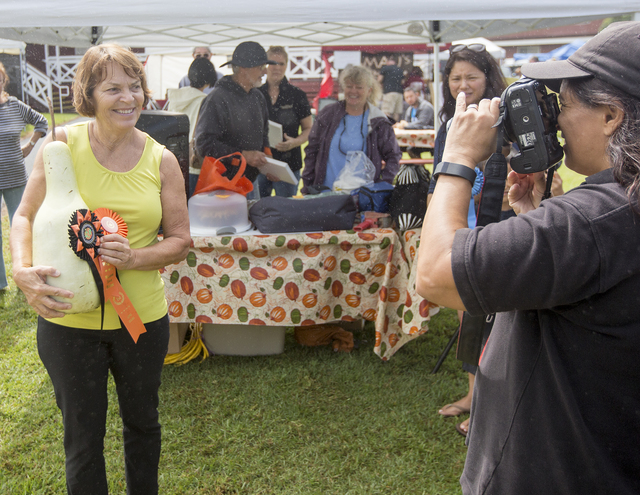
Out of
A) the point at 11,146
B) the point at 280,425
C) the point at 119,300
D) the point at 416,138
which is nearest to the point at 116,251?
the point at 119,300

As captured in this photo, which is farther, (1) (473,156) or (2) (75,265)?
(2) (75,265)

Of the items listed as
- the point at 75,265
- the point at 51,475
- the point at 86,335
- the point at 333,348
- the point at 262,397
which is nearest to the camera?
the point at 75,265

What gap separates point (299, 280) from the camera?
10.7ft

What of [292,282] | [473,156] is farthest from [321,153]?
[473,156]

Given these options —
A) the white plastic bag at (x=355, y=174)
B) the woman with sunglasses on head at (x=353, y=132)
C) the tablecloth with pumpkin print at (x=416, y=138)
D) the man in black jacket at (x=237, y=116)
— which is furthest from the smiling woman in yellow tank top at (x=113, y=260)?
the tablecloth with pumpkin print at (x=416, y=138)

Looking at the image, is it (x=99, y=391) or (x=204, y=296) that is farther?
(x=204, y=296)

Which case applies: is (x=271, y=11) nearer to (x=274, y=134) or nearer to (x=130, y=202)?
(x=130, y=202)

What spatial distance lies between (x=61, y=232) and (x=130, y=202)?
265 mm

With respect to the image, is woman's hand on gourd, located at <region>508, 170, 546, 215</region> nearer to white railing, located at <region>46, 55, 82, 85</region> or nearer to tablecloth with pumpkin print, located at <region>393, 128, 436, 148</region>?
white railing, located at <region>46, 55, 82, 85</region>

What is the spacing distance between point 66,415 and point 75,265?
1.66 feet

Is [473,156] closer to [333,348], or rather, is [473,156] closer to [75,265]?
[75,265]

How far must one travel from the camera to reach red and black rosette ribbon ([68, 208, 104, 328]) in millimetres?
1504

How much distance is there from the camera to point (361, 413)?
117 inches

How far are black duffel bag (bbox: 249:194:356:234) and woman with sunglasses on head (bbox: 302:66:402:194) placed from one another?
96cm
